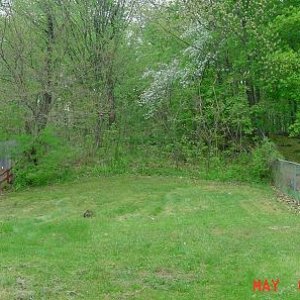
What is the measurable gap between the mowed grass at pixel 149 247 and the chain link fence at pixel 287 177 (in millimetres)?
693

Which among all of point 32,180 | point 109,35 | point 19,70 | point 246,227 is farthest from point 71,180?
point 246,227

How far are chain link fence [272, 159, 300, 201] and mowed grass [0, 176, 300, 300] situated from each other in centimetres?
69

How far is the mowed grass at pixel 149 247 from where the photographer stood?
6.87 meters

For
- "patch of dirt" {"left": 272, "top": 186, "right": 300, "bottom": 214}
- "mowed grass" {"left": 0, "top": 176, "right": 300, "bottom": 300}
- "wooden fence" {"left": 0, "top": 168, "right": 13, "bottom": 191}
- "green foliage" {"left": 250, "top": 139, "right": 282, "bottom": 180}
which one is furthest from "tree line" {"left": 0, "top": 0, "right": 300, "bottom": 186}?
"mowed grass" {"left": 0, "top": 176, "right": 300, "bottom": 300}

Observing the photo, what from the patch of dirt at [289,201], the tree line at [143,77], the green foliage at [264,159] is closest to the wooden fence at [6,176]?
the tree line at [143,77]

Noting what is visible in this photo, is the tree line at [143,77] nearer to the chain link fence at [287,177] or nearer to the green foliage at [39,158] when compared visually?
the green foliage at [39,158]

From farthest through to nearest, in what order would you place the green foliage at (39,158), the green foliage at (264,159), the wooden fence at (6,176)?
the wooden fence at (6,176) < the green foliage at (39,158) < the green foliage at (264,159)

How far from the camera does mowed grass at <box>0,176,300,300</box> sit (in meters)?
6.87

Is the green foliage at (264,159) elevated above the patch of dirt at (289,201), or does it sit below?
above

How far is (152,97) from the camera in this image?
23141 mm

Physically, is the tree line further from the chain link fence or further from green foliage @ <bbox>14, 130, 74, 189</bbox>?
the chain link fence

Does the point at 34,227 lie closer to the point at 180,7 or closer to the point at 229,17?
the point at 229,17

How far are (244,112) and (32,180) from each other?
9.19 meters

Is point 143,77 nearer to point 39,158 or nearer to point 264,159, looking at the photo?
point 39,158
